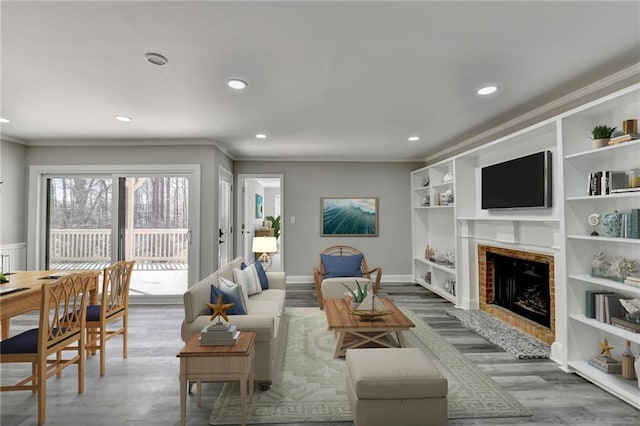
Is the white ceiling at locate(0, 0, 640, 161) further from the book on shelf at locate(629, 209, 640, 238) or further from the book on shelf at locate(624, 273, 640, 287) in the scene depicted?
the book on shelf at locate(624, 273, 640, 287)

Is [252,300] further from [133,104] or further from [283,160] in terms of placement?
[283,160]

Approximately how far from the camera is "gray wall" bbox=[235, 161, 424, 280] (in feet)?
20.7

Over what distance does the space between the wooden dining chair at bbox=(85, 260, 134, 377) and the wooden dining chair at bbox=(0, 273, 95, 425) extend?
25 cm

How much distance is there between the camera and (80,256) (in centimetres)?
497

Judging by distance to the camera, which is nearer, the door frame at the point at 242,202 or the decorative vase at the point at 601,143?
the decorative vase at the point at 601,143

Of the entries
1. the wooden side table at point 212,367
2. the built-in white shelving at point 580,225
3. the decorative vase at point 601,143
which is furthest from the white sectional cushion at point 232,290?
the decorative vase at point 601,143

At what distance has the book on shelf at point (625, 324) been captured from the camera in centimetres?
232

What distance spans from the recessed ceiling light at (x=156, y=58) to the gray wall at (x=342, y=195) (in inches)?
153

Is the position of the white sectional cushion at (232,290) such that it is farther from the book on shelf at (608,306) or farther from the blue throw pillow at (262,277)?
the book on shelf at (608,306)

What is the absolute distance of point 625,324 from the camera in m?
2.39

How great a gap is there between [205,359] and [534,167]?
3518mm

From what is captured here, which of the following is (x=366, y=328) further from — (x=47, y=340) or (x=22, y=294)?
(x=22, y=294)

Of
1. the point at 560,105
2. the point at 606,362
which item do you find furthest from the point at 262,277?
the point at 560,105

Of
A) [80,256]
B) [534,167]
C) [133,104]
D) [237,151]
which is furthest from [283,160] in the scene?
[534,167]
